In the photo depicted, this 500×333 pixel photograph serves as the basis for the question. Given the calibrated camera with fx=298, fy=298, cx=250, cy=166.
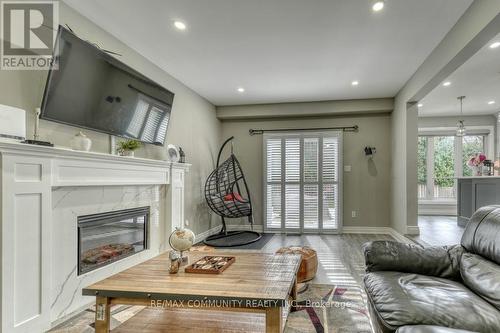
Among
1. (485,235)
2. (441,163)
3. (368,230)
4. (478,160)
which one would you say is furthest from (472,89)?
(485,235)

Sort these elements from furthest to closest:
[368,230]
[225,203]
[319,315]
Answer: [368,230] → [225,203] → [319,315]

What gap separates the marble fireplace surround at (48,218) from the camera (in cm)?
192

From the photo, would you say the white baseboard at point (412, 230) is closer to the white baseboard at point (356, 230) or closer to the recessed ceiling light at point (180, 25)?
the white baseboard at point (356, 230)

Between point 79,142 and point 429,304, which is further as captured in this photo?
point 79,142

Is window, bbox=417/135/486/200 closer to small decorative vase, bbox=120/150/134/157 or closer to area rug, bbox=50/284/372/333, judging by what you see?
area rug, bbox=50/284/372/333

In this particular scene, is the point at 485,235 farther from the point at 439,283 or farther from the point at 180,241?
the point at 180,241

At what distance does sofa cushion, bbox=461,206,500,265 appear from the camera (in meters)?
1.74

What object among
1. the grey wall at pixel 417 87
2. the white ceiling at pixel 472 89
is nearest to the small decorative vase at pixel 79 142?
the grey wall at pixel 417 87

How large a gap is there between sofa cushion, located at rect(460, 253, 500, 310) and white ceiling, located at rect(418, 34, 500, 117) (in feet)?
9.22

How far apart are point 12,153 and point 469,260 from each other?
9.80 feet

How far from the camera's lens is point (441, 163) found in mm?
7809

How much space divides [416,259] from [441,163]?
23.0 ft

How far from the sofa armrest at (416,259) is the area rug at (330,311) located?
477 mm

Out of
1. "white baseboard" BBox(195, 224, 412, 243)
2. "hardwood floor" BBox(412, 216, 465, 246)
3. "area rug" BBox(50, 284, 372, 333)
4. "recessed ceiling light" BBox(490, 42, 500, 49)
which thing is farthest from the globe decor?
"recessed ceiling light" BBox(490, 42, 500, 49)
